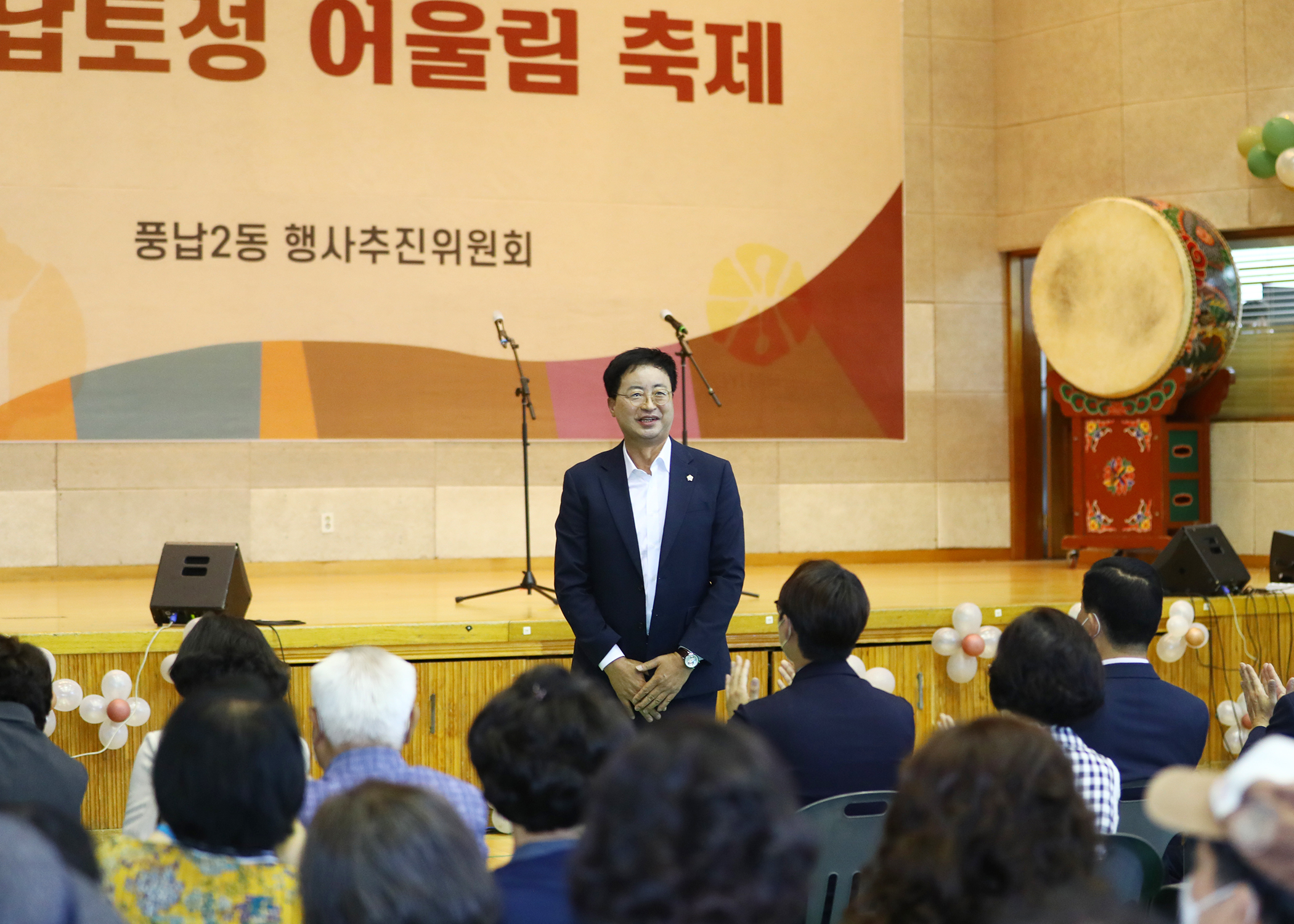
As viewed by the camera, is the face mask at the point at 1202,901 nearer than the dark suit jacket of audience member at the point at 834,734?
Yes

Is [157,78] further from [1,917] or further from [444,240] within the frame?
[1,917]

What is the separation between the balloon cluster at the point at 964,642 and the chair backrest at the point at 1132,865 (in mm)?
2223

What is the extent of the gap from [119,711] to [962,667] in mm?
2572

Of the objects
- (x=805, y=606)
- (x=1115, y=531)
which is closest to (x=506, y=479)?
(x=1115, y=531)

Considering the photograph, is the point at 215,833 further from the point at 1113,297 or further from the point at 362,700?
the point at 1113,297

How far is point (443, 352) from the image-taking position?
6.00m

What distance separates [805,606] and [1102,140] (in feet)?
15.1

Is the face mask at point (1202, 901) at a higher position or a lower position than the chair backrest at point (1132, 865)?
higher

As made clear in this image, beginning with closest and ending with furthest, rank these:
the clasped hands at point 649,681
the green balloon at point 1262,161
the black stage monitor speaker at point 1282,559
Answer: the clasped hands at point 649,681
the black stage monitor speaker at point 1282,559
the green balloon at point 1262,161

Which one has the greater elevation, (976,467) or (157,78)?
(157,78)

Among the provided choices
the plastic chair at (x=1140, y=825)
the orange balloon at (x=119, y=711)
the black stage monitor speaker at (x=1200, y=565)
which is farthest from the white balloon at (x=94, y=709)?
the black stage monitor speaker at (x=1200, y=565)

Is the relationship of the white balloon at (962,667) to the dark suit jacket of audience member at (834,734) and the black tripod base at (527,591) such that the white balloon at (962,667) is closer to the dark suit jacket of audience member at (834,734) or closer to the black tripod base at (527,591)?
the black tripod base at (527,591)

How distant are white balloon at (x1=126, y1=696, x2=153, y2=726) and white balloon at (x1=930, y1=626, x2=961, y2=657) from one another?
2.43m

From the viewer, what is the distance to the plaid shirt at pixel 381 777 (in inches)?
72.6
